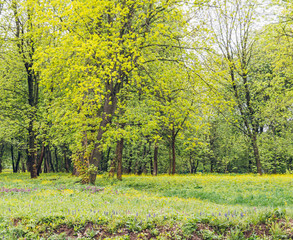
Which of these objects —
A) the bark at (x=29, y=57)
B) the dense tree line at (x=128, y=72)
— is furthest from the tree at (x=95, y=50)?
the bark at (x=29, y=57)

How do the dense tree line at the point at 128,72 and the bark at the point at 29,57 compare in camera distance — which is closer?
the dense tree line at the point at 128,72

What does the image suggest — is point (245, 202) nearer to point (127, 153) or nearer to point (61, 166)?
point (127, 153)

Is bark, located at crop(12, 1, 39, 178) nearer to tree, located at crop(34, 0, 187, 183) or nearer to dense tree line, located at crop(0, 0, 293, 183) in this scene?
dense tree line, located at crop(0, 0, 293, 183)

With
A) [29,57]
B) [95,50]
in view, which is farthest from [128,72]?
[29,57]

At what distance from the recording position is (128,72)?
1502 cm

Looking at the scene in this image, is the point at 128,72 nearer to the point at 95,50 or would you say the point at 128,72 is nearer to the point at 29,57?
the point at 95,50

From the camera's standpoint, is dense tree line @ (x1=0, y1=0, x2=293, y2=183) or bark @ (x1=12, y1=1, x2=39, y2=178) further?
bark @ (x1=12, y1=1, x2=39, y2=178)

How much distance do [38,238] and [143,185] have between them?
1080 cm

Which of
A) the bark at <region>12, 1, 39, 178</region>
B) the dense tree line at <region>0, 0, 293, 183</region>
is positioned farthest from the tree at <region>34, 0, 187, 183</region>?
the bark at <region>12, 1, 39, 178</region>

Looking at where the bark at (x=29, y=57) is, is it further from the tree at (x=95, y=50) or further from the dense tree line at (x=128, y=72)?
the tree at (x=95, y=50)

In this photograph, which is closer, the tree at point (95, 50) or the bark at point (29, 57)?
the tree at point (95, 50)

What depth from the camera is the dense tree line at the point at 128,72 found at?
1305cm

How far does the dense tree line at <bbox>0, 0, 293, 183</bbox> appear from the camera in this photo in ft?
42.8

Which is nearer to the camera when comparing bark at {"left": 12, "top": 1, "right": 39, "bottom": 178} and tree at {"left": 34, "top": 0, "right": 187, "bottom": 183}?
tree at {"left": 34, "top": 0, "right": 187, "bottom": 183}
